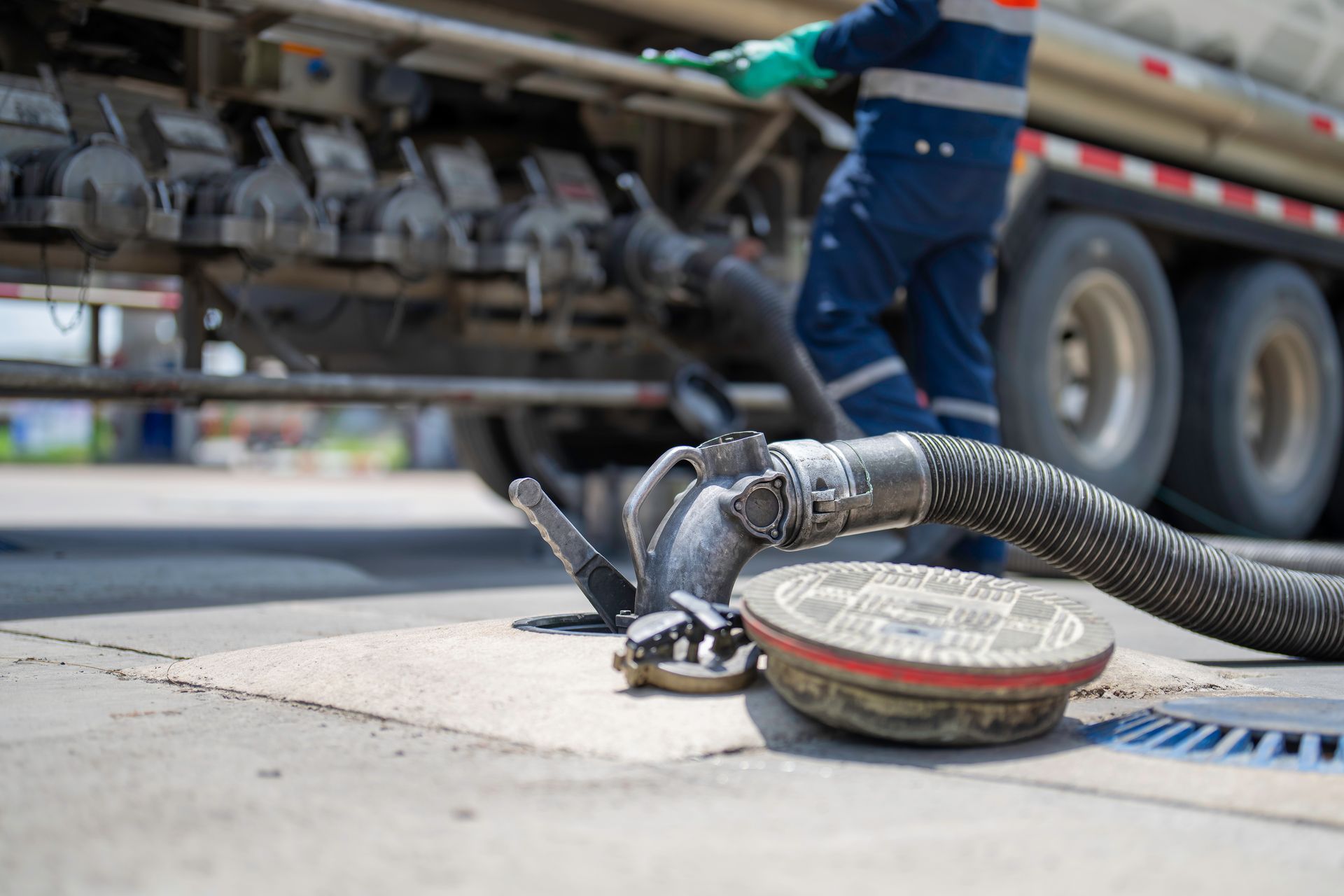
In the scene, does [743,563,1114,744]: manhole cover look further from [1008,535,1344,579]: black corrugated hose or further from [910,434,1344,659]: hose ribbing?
[1008,535,1344,579]: black corrugated hose

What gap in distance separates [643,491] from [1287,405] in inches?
194

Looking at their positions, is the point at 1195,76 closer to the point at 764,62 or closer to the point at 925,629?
the point at 764,62

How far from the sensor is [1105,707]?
6.88 feet

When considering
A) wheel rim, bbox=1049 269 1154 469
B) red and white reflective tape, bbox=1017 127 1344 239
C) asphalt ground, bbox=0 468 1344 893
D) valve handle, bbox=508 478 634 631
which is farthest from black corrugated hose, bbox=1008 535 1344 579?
valve handle, bbox=508 478 634 631

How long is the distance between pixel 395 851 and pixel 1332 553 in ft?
12.5

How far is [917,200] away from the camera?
11.0 feet

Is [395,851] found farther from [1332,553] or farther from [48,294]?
[1332,553]

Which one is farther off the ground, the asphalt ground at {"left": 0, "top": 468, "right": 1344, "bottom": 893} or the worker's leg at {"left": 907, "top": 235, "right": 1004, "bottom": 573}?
the worker's leg at {"left": 907, "top": 235, "right": 1004, "bottom": 573}

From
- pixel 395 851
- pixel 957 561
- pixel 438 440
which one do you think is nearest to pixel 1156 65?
pixel 957 561

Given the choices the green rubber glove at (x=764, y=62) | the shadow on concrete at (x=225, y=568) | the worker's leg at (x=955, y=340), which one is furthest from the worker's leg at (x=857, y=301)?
the shadow on concrete at (x=225, y=568)

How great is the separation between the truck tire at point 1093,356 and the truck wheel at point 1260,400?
21 centimetres

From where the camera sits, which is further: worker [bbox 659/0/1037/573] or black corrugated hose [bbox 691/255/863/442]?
black corrugated hose [bbox 691/255/863/442]

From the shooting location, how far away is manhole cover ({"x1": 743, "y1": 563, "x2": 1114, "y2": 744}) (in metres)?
1.67

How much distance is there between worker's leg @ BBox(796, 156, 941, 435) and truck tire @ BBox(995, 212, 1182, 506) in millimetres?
1519
